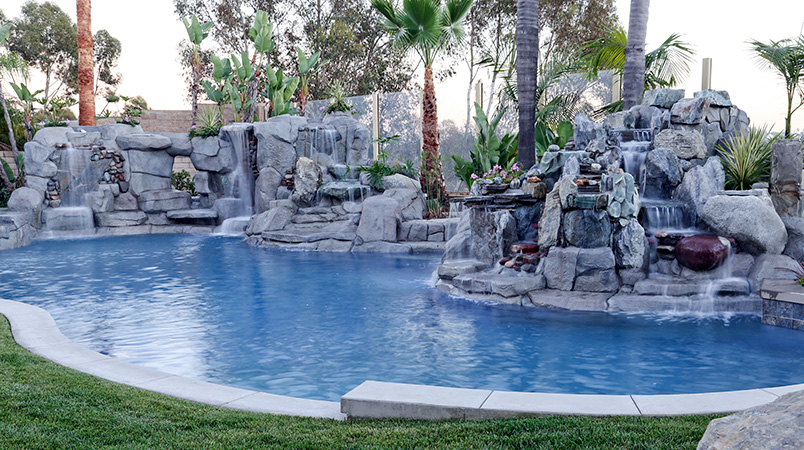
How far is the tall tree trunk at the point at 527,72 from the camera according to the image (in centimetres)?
1329

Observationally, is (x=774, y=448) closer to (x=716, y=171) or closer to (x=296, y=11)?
(x=716, y=171)

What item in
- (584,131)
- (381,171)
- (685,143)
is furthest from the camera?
(381,171)

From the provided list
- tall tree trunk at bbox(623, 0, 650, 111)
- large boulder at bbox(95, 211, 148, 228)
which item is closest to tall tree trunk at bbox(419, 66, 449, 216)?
tall tree trunk at bbox(623, 0, 650, 111)

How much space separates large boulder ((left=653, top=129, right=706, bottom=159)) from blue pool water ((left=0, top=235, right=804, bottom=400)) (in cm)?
354

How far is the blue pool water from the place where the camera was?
5688mm

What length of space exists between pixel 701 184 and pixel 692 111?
2.00m

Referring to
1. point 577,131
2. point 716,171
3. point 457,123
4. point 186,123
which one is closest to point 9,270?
point 577,131

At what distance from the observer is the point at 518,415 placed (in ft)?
12.7

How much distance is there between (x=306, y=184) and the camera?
55.3 ft

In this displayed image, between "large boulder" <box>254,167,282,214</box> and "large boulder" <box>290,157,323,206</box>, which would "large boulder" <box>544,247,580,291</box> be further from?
"large boulder" <box>254,167,282,214</box>

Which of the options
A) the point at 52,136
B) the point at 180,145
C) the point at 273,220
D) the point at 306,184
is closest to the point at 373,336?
the point at 273,220

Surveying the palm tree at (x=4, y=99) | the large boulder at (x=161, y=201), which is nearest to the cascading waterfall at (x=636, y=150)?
the large boulder at (x=161, y=201)

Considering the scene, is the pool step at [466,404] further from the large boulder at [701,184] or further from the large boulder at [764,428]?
the large boulder at [701,184]

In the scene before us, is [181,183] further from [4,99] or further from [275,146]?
[275,146]
